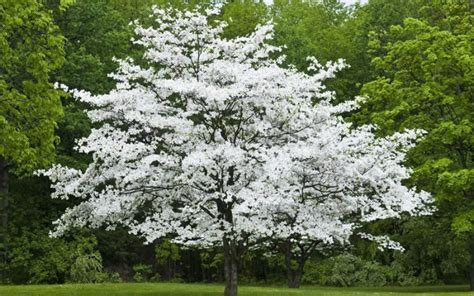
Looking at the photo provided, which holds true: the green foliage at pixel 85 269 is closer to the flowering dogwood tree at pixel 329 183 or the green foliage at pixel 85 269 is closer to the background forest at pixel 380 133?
the background forest at pixel 380 133

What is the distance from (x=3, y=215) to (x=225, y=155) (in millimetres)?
20599

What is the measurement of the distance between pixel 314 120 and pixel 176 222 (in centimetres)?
444

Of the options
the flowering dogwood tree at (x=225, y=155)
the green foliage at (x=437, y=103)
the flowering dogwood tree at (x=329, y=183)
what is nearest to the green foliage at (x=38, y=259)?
the flowering dogwood tree at (x=225, y=155)

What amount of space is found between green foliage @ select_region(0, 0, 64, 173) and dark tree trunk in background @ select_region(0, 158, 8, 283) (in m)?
15.6

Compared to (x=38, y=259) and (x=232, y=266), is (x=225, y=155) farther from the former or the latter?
(x=38, y=259)

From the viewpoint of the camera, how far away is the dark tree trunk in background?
31.5 m

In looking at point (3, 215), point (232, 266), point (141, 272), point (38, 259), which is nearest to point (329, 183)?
point (232, 266)

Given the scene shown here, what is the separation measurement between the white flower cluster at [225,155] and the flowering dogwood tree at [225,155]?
0.03m

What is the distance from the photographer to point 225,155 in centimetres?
1509

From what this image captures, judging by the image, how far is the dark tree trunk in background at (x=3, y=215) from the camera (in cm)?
3148

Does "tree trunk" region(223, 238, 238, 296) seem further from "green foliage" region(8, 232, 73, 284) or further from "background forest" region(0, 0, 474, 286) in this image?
"green foliage" region(8, 232, 73, 284)

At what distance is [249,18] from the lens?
143ft

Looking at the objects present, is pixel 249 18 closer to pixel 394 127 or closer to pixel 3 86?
pixel 394 127

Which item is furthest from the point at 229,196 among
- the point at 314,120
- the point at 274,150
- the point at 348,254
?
the point at 348,254
